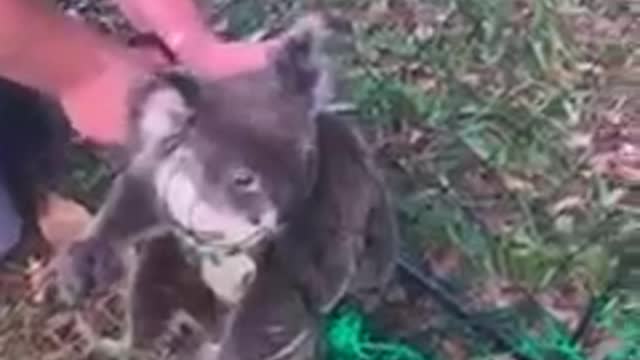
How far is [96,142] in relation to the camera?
220cm

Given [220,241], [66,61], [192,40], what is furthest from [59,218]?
[220,241]

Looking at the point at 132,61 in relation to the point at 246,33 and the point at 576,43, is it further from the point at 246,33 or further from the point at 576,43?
the point at 576,43

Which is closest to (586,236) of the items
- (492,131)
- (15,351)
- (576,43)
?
(492,131)

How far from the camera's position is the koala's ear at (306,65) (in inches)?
76.2

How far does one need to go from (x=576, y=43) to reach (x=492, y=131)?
0.31 m

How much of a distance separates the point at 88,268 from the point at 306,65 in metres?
0.33

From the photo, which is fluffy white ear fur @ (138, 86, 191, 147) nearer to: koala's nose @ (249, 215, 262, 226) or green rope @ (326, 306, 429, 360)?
koala's nose @ (249, 215, 262, 226)

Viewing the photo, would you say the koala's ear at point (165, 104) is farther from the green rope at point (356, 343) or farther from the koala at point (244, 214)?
the green rope at point (356, 343)

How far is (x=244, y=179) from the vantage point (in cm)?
190

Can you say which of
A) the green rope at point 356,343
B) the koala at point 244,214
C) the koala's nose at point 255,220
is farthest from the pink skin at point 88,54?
the green rope at point 356,343

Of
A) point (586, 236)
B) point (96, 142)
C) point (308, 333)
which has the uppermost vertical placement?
point (96, 142)

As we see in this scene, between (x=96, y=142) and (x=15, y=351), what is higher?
(x=96, y=142)

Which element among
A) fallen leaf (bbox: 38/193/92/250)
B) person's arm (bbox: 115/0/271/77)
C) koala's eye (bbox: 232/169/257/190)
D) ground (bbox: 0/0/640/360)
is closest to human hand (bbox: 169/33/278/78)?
person's arm (bbox: 115/0/271/77)

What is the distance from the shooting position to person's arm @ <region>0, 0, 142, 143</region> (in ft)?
6.98
